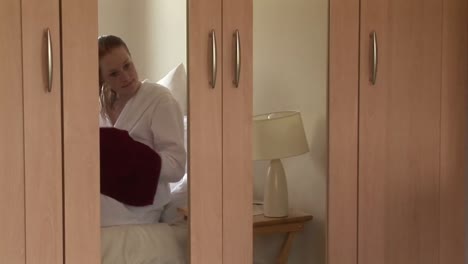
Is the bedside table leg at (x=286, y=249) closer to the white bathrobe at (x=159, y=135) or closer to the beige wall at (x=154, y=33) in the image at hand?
the white bathrobe at (x=159, y=135)

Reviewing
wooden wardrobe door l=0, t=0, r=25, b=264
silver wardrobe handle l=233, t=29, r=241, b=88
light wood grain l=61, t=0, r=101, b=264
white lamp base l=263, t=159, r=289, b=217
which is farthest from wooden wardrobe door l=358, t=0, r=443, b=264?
wooden wardrobe door l=0, t=0, r=25, b=264

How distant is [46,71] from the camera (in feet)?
5.14

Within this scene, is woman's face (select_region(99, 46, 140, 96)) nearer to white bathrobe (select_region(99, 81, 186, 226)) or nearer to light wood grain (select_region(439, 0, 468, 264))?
white bathrobe (select_region(99, 81, 186, 226))

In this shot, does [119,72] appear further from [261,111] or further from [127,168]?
[261,111]

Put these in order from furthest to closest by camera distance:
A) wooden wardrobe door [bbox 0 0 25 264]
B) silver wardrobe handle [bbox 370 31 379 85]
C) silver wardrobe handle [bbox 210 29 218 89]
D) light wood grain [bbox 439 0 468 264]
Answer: light wood grain [bbox 439 0 468 264] < silver wardrobe handle [bbox 370 31 379 85] < silver wardrobe handle [bbox 210 29 218 89] < wooden wardrobe door [bbox 0 0 25 264]

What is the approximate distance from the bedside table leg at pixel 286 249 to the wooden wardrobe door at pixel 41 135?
0.61 meters

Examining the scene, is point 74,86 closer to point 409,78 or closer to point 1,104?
point 1,104

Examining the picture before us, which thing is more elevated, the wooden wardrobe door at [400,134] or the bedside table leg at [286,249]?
the wooden wardrobe door at [400,134]

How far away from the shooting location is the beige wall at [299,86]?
6.05 ft

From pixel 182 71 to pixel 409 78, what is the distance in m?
0.71

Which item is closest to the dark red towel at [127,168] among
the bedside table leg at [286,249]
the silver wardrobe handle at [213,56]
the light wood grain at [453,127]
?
the silver wardrobe handle at [213,56]

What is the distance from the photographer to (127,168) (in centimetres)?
171

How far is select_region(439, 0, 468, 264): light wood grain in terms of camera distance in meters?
2.14

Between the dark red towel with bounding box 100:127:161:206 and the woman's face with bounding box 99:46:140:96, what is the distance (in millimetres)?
102
